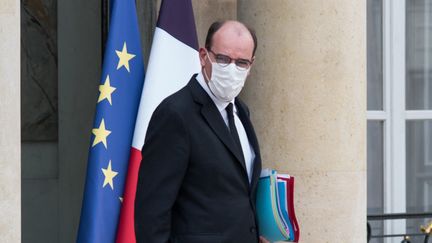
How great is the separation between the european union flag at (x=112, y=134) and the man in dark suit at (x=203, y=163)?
5.45ft

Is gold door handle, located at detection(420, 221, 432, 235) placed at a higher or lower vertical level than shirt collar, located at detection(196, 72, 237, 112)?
lower

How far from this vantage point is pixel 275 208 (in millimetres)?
4359

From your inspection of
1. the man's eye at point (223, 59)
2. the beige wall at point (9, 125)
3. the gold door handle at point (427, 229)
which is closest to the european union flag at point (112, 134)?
the beige wall at point (9, 125)

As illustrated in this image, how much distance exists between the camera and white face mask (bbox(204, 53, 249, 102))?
421cm

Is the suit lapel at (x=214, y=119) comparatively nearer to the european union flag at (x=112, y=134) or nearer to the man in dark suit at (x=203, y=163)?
the man in dark suit at (x=203, y=163)

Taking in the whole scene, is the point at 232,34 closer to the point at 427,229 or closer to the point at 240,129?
the point at 240,129

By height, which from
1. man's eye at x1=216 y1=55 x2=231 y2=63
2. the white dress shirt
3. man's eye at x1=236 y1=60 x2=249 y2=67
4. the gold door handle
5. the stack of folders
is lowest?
the gold door handle

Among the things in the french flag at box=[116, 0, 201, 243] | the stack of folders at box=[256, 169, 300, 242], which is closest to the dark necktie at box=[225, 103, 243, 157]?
the stack of folders at box=[256, 169, 300, 242]

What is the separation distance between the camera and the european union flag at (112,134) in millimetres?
5887

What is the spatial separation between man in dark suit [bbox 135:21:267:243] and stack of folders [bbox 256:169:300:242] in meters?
0.04

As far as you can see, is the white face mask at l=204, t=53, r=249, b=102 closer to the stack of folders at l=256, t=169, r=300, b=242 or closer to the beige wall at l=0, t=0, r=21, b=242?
the stack of folders at l=256, t=169, r=300, b=242

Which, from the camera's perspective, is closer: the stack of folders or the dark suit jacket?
the dark suit jacket

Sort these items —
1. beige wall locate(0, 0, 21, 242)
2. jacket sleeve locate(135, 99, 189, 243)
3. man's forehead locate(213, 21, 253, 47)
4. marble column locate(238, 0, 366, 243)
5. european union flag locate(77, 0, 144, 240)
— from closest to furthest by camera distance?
1. jacket sleeve locate(135, 99, 189, 243)
2. man's forehead locate(213, 21, 253, 47)
3. beige wall locate(0, 0, 21, 242)
4. european union flag locate(77, 0, 144, 240)
5. marble column locate(238, 0, 366, 243)

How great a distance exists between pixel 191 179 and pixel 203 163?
7 centimetres
